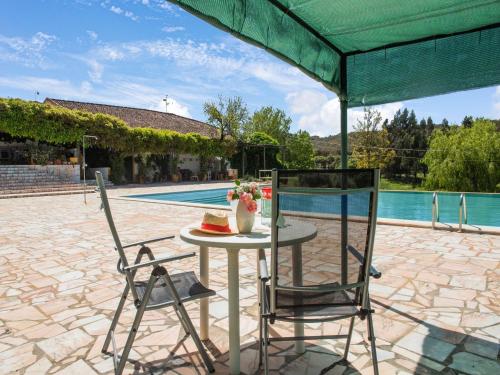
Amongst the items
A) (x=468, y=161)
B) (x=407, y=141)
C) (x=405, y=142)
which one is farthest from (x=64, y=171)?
(x=407, y=141)

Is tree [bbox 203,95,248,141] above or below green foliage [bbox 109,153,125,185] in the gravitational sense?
above

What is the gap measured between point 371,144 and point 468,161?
1056cm

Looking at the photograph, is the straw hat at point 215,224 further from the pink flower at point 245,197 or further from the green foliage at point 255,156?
the green foliage at point 255,156

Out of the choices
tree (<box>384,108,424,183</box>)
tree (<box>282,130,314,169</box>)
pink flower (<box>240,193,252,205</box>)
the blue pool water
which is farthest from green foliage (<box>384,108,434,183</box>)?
pink flower (<box>240,193,252,205</box>)

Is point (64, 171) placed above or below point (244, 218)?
above

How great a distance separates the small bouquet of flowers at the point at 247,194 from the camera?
2.09 meters

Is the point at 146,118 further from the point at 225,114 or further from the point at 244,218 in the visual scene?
the point at 244,218

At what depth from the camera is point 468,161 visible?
15.4 metres

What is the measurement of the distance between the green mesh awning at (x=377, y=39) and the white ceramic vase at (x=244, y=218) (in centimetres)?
106

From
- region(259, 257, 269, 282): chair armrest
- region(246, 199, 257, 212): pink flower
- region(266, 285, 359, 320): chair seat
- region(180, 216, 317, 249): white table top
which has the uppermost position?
region(246, 199, 257, 212): pink flower

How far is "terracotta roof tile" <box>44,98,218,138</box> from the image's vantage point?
73.9 feet

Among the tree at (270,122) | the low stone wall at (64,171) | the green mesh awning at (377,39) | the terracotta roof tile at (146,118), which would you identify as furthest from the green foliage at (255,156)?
the green mesh awning at (377,39)

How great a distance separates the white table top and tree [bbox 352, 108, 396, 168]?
77.9 feet

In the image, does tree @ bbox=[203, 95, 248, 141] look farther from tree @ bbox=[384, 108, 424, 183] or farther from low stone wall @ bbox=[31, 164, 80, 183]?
tree @ bbox=[384, 108, 424, 183]
